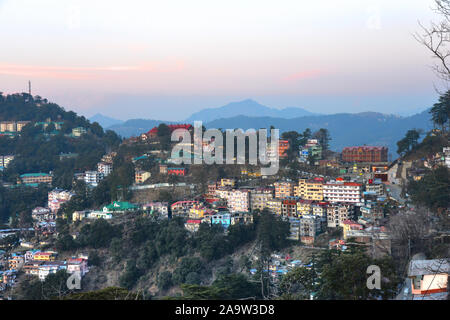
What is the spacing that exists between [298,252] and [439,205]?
2962 mm

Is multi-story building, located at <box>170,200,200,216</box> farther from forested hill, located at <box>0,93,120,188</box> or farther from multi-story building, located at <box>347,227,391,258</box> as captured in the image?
forested hill, located at <box>0,93,120,188</box>

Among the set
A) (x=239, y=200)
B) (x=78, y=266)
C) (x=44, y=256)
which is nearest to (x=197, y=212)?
(x=239, y=200)

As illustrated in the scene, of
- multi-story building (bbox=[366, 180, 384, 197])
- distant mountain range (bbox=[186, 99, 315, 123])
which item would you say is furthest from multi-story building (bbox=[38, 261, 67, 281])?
distant mountain range (bbox=[186, 99, 315, 123])

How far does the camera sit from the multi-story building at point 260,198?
12.2 metres

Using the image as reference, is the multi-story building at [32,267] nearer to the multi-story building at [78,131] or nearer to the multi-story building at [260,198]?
the multi-story building at [260,198]

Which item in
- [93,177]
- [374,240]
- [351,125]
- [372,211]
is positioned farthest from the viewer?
[351,125]

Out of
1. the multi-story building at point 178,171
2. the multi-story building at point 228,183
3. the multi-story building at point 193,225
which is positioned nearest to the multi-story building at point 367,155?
the multi-story building at point 228,183

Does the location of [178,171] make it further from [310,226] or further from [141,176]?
[310,226]

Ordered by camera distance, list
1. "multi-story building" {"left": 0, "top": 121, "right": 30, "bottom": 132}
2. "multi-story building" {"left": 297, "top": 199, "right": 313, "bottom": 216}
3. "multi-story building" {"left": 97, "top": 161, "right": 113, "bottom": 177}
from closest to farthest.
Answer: "multi-story building" {"left": 297, "top": 199, "right": 313, "bottom": 216} → "multi-story building" {"left": 97, "top": 161, "right": 113, "bottom": 177} → "multi-story building" {"left": 0, "top": 121, "right": 30, "bottom": 132}

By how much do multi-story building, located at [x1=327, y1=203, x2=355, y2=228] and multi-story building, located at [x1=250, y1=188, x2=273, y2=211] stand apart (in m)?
1.82

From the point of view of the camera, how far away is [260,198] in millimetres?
12281

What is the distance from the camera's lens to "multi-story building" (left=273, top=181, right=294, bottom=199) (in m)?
12.6

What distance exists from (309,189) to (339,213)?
159cm
